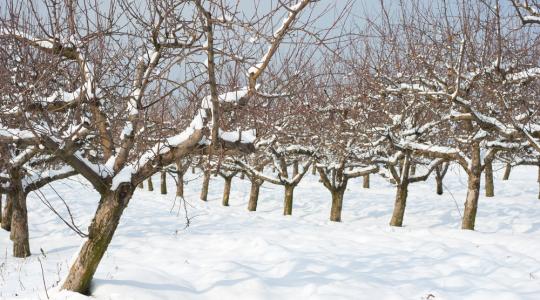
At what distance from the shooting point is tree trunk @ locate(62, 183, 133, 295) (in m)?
4.68

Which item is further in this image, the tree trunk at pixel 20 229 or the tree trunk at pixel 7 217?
the tree trunk at pixel 7 217

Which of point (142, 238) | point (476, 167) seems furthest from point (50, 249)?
point (476, 167)

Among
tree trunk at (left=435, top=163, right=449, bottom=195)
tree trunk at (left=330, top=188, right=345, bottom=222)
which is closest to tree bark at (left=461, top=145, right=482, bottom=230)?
tree trunk at (left=330, top=188, right=345, bottom=222)

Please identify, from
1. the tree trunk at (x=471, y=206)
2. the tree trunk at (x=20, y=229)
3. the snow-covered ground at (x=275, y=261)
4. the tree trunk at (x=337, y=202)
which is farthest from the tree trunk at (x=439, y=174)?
the tree trunk at (x=20, y=229)

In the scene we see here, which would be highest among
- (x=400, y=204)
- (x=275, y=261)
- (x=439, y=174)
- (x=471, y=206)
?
(x=439, y=174)

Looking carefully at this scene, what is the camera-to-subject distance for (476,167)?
11070 millimetres

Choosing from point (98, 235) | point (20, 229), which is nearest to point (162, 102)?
point (98, 235)

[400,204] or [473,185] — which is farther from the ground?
[473,185]

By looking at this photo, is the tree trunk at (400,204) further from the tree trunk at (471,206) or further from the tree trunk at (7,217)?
the tree trunk at (7,217)

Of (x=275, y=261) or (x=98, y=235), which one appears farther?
(x=275, y=261)

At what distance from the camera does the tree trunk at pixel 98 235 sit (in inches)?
184

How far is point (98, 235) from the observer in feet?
15.5

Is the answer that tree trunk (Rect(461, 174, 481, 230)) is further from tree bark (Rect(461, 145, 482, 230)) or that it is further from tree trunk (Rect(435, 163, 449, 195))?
tree trunk (Rect(435, 163, 449, 195))

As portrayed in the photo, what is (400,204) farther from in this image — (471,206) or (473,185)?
(473,185)
